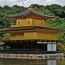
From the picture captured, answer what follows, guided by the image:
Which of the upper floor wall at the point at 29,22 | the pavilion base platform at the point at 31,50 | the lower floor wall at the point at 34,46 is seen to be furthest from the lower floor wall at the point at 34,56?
the upper floor wall at the point at 29,22

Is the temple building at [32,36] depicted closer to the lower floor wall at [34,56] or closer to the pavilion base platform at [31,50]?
the pavilion base platform at [31,50]

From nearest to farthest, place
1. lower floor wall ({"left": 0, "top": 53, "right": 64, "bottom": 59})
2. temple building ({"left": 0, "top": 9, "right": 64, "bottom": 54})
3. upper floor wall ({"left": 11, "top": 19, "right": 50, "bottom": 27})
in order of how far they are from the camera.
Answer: lower floor wall ({"left": 0, "top": 53, "right": 64, "bottom": 59}) < temple building ({"left": 0, "top": 9, "right": 64, "bottom": 54}) < upper floor wall ({"left": 11, "top": 19, "right": 50, "bottom": 27})

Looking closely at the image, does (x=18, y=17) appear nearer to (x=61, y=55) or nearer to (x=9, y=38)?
(x=9, y=38)

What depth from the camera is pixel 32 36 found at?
163ft

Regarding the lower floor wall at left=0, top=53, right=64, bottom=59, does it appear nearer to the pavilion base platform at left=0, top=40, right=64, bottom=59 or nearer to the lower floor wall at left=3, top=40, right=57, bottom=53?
the pavilion base platform at left=0, top=40, right=64, bottom=59

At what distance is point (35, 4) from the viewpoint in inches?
4924

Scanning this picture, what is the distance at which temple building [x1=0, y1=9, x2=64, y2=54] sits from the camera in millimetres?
49719

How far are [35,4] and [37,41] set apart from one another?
248ft

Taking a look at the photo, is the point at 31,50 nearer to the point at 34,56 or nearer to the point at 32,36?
the point at 32,36

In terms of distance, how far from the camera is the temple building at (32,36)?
163 ft

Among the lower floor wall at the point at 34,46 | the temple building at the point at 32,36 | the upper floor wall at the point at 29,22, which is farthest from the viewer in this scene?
the upper floor wall at the point at 29,22

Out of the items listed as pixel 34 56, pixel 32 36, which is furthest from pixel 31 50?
pixel 34 56

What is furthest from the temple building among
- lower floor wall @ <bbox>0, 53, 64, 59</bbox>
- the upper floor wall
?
lower floor wall @ <bbox>0, 53, 64, 59</bbox>

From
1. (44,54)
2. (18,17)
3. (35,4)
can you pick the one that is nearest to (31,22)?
(18,17)
